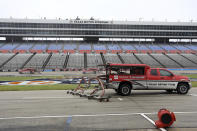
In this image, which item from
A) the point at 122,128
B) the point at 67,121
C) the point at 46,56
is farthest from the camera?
the point at 46,56

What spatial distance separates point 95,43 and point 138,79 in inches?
2088

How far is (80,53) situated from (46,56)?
1170 centimetres

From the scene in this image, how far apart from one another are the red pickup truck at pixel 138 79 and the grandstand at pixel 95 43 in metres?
33.8

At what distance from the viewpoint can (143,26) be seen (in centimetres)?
5847

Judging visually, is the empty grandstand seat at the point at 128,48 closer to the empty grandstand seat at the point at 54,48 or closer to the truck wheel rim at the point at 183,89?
the empty grandstand seat at the point at 54,48

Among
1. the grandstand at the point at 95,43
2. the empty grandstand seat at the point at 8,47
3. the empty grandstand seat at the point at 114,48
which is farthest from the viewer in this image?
the empty grandstand seat at the point at 114,48

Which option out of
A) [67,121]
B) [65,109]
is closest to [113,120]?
[67,121]

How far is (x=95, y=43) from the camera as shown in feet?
203

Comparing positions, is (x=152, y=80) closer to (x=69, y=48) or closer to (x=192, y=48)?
(x=69, y=48)

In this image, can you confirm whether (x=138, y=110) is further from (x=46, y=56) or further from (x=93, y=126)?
(x=46, y=56)

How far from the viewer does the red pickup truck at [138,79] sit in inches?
387

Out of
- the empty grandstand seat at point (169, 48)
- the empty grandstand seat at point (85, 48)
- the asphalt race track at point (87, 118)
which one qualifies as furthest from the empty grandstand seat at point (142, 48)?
the asphalt race track at point (87, 118)

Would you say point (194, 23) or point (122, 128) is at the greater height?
point (194, 23)

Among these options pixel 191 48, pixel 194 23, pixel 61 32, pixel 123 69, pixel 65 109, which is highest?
pixel 194 23
